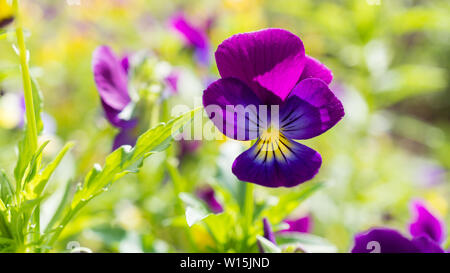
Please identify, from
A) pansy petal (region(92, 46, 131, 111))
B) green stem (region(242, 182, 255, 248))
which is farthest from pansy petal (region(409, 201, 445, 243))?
pansy petal (region(92, 46, 131, 111))

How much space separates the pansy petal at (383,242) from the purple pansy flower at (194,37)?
2.60 ft

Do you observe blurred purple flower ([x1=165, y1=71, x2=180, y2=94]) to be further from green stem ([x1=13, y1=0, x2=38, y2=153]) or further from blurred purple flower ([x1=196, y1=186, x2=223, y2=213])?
green stem ([x1=13, y1=0, x2=38, y2=153])

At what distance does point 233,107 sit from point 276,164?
0.09 meters

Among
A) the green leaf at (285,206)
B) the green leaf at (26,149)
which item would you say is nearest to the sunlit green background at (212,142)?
the green leaf at (285,206)

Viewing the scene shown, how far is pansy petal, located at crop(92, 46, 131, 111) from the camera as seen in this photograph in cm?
67

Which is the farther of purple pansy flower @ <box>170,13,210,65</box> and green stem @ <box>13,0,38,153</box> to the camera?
purple pansy flower @ <box>170,13,210,65</box>

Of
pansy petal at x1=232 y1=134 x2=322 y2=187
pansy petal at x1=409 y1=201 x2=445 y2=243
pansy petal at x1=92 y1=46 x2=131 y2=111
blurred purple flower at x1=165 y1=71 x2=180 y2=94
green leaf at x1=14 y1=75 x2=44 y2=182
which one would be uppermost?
blurred purple flower at x1=165 y1=71 x2=180 y2=94

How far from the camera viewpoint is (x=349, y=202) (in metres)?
1.47

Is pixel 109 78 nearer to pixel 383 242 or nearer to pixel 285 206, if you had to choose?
pixel 285 206

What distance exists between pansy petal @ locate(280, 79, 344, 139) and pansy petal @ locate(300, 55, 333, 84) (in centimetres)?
4

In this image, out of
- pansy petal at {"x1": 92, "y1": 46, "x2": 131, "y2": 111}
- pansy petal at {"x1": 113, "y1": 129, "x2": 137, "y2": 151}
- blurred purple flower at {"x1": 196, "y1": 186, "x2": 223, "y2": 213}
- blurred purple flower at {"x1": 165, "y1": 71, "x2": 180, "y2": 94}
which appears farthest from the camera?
blurred purple flower at {"x1": 196, "y1": 186, "x2": 223, "y2": 213}

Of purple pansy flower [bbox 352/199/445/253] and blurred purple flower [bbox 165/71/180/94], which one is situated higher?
blurred purple flower [bbox 165/71/180/94]

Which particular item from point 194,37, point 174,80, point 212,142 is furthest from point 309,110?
point 212,142
